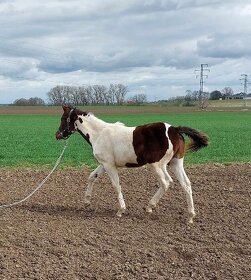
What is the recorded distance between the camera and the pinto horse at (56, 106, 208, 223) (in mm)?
8516

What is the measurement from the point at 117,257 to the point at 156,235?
1.23 m

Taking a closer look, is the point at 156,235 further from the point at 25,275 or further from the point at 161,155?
the point at 25,275

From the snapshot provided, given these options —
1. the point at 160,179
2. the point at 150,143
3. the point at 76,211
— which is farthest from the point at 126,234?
the point at 76,211

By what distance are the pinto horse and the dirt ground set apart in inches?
24.5

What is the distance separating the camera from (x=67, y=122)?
31.3 feet

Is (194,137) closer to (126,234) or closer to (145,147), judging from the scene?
(145,147)

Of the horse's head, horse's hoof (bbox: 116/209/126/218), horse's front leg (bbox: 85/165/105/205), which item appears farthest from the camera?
horse's front leg (bbox: 85/165/105/205)

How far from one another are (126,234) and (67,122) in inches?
113

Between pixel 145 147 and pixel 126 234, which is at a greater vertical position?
pixel 145 147

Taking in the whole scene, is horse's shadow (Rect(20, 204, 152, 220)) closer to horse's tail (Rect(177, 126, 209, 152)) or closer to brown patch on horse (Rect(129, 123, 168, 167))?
brown patch on horse (Rect(129, 123, 168, 167))

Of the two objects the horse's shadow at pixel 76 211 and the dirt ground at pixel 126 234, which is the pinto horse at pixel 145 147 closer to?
the horse's shadow at pixel 76 211

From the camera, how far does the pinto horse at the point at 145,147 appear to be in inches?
335

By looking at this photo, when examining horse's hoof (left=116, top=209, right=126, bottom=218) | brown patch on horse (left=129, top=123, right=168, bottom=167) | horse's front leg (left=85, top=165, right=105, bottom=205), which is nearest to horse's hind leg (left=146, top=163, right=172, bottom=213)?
brown patch on horse (left=129, top=123, right=168, bottom=167)

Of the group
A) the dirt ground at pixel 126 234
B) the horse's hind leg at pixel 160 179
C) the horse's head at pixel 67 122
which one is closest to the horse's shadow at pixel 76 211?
the dirt ground at pixel 126 234
